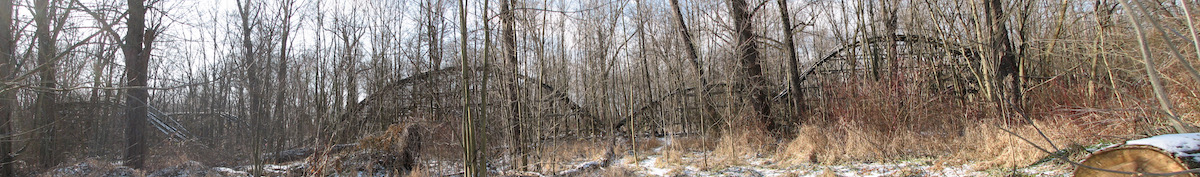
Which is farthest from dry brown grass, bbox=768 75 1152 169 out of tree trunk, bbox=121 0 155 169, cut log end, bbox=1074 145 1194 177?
tree trunk, bbox=121 0 155 169

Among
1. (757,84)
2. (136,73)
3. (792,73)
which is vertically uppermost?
(136,73)

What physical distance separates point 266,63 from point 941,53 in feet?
24.0

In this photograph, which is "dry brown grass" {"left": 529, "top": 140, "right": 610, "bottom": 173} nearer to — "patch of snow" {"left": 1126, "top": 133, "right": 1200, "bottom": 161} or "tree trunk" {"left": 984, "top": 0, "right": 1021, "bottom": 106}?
"tree trunk" {"left": 984, "top": 0, "right": 1021, "bottom": 106}

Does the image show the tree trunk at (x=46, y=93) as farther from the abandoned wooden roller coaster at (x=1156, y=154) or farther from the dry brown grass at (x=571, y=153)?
the abandoned wooden roller coaster at (x=1156, y=154)

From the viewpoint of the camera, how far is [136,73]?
7.62m

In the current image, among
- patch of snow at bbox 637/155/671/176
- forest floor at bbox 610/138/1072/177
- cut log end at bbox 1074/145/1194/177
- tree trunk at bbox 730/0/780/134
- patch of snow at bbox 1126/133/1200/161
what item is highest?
tree trunk at bbox 730/0/780/134

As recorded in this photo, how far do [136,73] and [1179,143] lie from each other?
34.1ft

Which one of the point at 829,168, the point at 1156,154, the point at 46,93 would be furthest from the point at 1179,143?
the point at 46,93

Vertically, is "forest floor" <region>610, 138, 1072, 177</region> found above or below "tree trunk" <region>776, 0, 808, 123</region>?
below

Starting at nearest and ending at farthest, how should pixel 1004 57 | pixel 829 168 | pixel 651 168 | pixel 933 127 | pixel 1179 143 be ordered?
pixel 1179 143, pixel 829 168, pixel 933 127, pixel 651 168, pixel 1004 57

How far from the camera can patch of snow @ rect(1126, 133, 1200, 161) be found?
263 cm

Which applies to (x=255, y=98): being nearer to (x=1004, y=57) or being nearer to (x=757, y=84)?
(x=757, y=84)

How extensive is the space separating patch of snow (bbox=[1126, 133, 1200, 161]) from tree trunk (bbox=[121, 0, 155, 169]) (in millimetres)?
9764

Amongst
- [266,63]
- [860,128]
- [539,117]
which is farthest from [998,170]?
[266,63]
